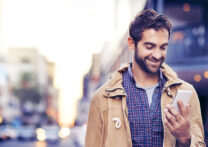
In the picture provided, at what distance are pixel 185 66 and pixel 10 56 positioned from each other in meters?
68.6

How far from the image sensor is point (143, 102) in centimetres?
276

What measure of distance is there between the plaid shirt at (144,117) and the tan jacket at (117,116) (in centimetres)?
5

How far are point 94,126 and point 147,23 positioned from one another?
107cm

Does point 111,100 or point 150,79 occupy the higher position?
point 150,79

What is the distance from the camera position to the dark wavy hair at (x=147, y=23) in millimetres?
2680

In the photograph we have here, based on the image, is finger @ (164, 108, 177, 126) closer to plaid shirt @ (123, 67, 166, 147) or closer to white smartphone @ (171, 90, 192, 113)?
white smartphone @ (171, 90, 192, 113)

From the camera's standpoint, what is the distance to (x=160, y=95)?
2777 millimetres

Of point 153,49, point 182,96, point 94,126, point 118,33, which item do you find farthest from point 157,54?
point 118,33

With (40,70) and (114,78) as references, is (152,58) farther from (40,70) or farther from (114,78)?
(40,70)

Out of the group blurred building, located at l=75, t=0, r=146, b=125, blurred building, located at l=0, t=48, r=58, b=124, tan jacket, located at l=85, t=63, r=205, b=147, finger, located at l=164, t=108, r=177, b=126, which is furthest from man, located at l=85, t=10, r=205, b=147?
blurred building, located at l=0, t=48, r=58, b=124

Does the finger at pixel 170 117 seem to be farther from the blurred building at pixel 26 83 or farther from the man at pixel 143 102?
the blurred building at pixel 26 83

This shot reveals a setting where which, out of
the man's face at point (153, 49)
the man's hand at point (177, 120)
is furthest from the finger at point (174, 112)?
the man's face at point (153, 49)

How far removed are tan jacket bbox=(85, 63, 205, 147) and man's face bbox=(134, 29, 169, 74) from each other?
0.23m

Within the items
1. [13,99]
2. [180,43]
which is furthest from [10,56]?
[180,43]
